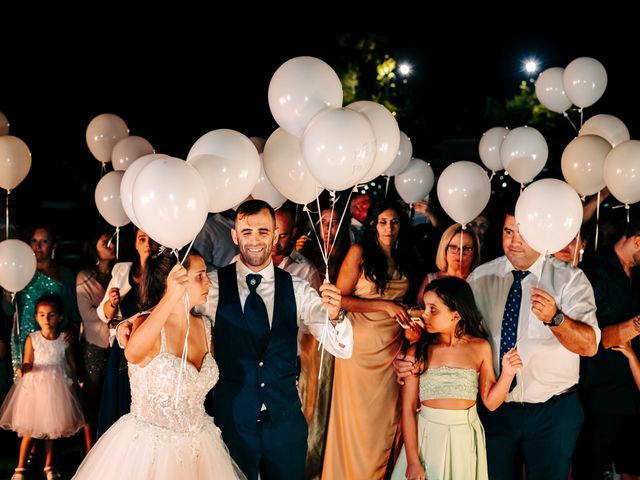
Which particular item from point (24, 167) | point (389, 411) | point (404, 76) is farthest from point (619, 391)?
point (404, 76)

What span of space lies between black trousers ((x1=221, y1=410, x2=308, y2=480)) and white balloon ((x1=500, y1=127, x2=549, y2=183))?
2669 millimetres

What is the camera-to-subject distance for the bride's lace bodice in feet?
11.3

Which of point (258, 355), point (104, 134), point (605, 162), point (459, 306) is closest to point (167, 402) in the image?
point (258, 355)

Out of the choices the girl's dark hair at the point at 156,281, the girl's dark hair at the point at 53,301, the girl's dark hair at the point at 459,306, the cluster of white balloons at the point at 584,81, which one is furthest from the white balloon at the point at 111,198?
the cluster of white balloons at the point at 584,81

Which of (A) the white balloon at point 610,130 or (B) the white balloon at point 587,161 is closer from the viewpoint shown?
(B) the white balloon at point 587,161

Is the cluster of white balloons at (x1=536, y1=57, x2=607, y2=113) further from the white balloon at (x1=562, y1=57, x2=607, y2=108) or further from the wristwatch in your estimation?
the wristwatch

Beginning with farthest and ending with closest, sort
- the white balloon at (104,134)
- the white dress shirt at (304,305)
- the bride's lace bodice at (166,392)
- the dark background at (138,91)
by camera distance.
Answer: the dark background at (138,91) → the white balloon at (104,134) → the white dress shirt at (304,305) → the bride's lace bodice at (166,392)

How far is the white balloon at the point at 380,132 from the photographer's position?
3.95m

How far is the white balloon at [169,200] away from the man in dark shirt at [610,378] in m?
2.64

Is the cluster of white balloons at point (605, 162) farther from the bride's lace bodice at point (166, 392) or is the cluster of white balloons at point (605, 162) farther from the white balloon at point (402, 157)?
the bride's lace bodice at point (166, 392)

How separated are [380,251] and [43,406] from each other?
2.71 metres

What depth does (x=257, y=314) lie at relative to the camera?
3.85 metres

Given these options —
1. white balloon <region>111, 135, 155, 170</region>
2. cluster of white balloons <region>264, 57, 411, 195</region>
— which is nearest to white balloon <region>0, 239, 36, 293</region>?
white balloon <region>111, 135, 155, 170</region>

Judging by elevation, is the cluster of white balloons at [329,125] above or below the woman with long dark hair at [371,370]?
above
